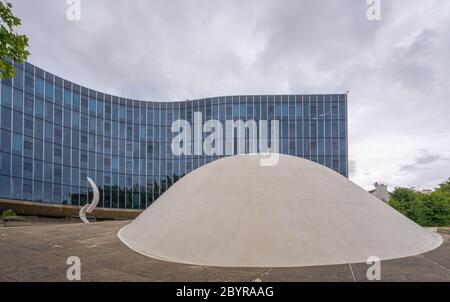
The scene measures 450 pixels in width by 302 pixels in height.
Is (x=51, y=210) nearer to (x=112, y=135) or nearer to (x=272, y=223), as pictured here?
(x=112, y=135)

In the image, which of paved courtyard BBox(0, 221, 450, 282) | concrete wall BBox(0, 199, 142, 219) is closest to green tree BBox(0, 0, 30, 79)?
paved courtyard BBox(0, 221, 450, 282)

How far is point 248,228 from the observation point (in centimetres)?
936

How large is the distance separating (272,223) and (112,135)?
42.7 metres

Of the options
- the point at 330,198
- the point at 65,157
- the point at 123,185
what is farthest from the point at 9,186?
the point at 330,198

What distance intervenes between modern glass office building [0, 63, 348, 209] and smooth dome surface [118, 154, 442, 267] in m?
31.0

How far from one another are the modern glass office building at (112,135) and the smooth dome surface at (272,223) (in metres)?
31.0

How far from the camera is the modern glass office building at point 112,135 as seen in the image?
3628 centimetres

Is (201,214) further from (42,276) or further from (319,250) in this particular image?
(42,276)

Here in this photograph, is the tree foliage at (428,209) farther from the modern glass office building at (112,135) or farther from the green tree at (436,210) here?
the modern glass office building at (112,135)

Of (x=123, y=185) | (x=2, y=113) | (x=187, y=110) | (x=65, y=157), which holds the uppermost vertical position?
(x=187, y=110)

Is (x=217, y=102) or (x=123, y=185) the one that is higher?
(x=217, y=102)

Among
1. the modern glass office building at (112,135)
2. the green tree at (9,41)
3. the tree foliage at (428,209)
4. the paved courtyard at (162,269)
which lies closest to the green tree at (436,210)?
the tree foliage at (428,209)

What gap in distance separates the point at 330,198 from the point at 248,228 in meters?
3.55

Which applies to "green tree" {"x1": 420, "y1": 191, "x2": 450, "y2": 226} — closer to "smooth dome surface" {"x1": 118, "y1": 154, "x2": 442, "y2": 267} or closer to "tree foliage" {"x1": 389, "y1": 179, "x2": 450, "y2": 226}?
"tree foliage" {"x1": 389, "y1": 179, "x2": 450, "y2": 226}
